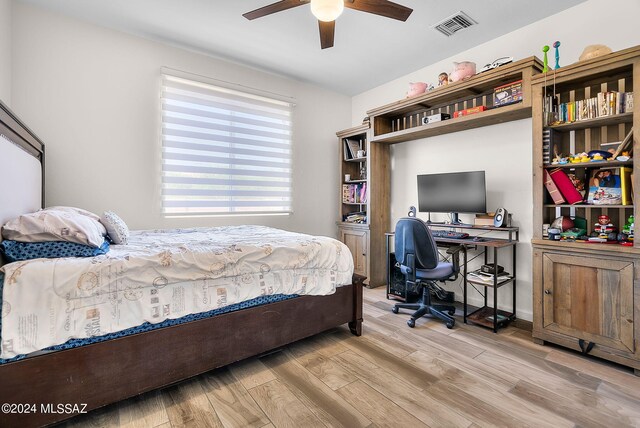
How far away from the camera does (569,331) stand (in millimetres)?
2188

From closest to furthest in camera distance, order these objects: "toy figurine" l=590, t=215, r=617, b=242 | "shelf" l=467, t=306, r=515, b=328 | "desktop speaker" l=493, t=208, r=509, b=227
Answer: "toy figurine" l=590, t=215, r=617, b=242
"shelf" l=467, t=306, r=515, b=328
"desktop speaker" l=493, t=208, r=509, b=227

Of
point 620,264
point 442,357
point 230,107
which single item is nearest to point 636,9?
point 620,264

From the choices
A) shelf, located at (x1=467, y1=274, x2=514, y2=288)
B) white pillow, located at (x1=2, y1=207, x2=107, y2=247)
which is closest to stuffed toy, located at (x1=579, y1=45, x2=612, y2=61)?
shelf, located at (x1=467, y1=274, x2=514, y2=288)

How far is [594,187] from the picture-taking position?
2199 millimetres

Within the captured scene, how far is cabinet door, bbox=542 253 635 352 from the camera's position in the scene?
77.1 inches

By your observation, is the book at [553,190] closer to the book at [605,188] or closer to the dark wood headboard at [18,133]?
the book at [605,188]

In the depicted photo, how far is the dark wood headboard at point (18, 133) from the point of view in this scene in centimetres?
161

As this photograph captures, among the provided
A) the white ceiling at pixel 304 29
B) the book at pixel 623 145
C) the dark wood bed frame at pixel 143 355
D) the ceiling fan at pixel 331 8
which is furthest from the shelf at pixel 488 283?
the white ceiling at pixel 304 29

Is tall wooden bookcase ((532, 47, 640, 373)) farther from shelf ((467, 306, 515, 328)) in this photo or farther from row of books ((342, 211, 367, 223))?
row of books ((342, 211, 367, 223))

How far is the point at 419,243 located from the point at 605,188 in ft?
4.41

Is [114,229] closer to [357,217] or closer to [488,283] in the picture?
[357,217]

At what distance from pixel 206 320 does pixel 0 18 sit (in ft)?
9.27

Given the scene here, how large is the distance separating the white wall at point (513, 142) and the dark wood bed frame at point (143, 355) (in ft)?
6.42

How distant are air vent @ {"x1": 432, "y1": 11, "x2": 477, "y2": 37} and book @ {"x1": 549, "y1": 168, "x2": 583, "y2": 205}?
60.2 inches
